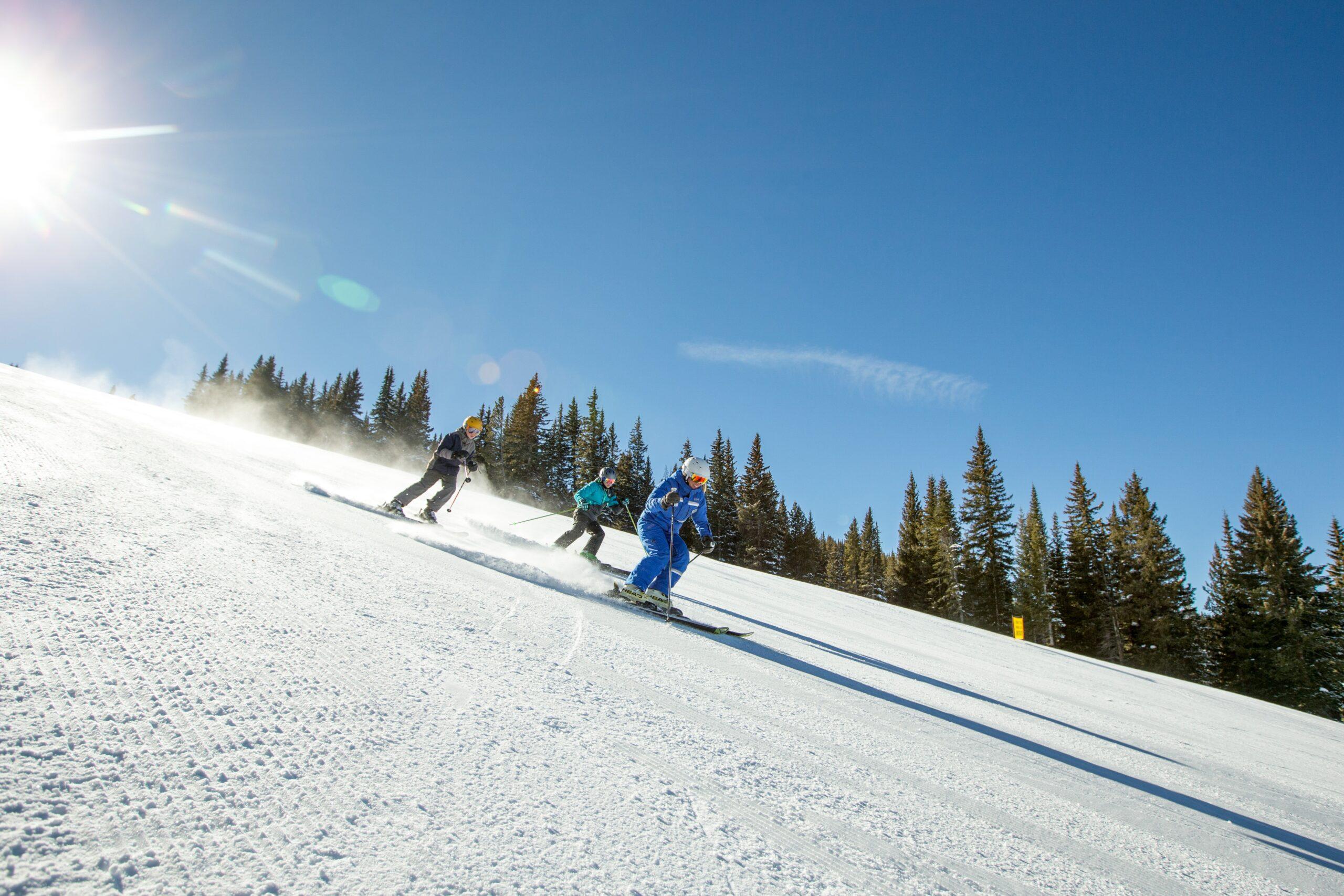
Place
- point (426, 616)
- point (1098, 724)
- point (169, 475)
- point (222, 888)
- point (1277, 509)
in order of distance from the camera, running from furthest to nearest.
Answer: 1. point (1277, 509)
2. point (1098, 724)
3. point (169, 475)
4. point (426, 616)
5. point (222, 888)

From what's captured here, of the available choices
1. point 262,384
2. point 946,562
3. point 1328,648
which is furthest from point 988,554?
A: point 262,384

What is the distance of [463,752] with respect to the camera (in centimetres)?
163

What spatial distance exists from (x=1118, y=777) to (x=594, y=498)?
764 cm

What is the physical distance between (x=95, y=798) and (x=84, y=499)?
2847 millimetres

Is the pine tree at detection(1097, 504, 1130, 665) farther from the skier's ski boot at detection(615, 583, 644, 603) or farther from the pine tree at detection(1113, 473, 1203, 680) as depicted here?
the skier's ski boot at detection(615, 583, 644, 603)

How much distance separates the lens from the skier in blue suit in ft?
20.4

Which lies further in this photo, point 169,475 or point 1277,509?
point 1277,509

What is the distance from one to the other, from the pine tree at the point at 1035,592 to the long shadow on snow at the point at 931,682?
139 feet

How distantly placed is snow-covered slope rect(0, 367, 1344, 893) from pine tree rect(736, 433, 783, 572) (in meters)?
47.9

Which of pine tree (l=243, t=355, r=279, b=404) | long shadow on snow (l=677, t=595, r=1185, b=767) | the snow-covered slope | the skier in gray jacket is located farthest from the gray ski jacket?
pine tree (l=243, t=355, r=279, b=404)

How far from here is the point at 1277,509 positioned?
124 feet

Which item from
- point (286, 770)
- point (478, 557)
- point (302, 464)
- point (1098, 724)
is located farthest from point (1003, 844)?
point (302, 464)

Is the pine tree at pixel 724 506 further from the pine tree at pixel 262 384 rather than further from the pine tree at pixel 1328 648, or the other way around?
the pine tree at pixel 262 384

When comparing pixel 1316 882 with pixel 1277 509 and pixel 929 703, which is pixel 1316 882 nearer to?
pixel 929 703
